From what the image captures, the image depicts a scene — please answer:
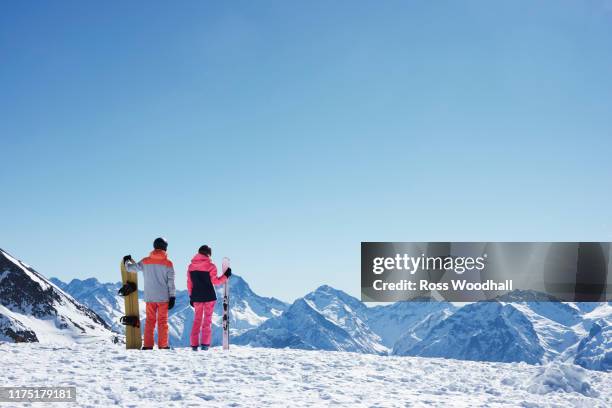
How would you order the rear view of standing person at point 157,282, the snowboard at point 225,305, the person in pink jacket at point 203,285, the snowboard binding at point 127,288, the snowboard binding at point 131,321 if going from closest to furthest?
the rear view of standing person at point 157,282 → the snowboard binding at point 127,288 → the snowboard binding at point 131,321 → the person in pink jacket at point 203,285 → the snowboard at point 225,305

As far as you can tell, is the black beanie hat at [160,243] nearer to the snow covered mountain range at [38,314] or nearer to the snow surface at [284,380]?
the snow surface at [284,380]

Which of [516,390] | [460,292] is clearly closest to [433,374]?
[516,390]

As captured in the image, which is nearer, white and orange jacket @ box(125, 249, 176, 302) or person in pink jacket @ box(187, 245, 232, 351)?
white and orange jacket @ box(125, 249, 176, 302)

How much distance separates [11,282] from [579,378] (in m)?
200

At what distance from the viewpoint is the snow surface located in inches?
435

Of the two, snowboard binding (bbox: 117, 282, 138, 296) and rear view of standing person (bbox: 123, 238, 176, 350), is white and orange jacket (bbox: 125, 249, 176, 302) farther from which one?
snowboard binding (bbox: 117, 282, 138, 296)

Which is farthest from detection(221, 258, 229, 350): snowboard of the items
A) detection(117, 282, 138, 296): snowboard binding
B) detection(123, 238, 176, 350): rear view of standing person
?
detection(117, 282, 138, 296): snowboard binding

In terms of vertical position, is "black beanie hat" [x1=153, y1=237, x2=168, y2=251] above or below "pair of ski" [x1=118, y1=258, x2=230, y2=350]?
above

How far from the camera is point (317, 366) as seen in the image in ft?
48.5

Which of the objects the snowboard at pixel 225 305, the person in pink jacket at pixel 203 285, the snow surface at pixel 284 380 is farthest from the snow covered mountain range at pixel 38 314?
the snow surface at pixel 284 380

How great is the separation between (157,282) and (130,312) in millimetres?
1369

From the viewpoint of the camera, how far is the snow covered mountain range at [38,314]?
6029 inches

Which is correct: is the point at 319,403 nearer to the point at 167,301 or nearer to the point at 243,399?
the point at 243,399

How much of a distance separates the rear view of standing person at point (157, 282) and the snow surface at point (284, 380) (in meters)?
1.07
